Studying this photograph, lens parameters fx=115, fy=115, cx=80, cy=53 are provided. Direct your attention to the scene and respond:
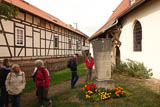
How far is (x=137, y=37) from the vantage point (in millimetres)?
8141

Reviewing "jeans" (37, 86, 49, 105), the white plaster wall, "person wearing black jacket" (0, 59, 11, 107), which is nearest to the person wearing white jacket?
"person wearing black jacket" (0, 59, 11, 107)

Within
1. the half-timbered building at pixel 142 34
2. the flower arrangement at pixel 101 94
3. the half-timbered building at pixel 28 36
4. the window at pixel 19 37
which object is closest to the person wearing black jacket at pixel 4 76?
the flower arrangement at pixel 101 94

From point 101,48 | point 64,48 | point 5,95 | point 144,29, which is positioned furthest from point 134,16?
point 64,48

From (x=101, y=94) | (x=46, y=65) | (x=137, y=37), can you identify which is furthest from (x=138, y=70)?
(x=46, y=65)

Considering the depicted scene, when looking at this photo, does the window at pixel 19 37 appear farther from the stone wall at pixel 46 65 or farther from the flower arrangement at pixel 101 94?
the flower arrangement at pixel 101 94

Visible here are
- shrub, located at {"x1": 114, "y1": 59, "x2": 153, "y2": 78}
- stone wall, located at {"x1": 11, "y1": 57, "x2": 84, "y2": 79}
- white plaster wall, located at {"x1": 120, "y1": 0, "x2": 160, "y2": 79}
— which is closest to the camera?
white plaster wall, located at {"x1": 120, "y1": 0, "x2": 160, "y2": 79}

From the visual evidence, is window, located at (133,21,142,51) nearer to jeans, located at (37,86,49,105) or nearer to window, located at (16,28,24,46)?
jeans, located at (37,86,49,105)

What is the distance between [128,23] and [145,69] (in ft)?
12.4

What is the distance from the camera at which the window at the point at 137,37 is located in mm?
7877

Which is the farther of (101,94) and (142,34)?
(142,34)

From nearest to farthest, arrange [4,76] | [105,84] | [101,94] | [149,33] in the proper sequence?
[4,76], [101,94], [105,84], [149,33]

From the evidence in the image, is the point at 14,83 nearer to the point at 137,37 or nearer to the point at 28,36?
the point at 28,36

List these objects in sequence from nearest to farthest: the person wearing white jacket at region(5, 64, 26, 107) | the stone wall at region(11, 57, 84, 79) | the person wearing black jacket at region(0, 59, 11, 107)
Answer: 1. the person wearing white jacket at region(5, 64, 26, 107)
2. the person wearing black jacket at region(0, 59, 11, 107)
3. the stone wall at region(11, 57, 84, 79)

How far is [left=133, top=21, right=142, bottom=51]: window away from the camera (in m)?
7.88
